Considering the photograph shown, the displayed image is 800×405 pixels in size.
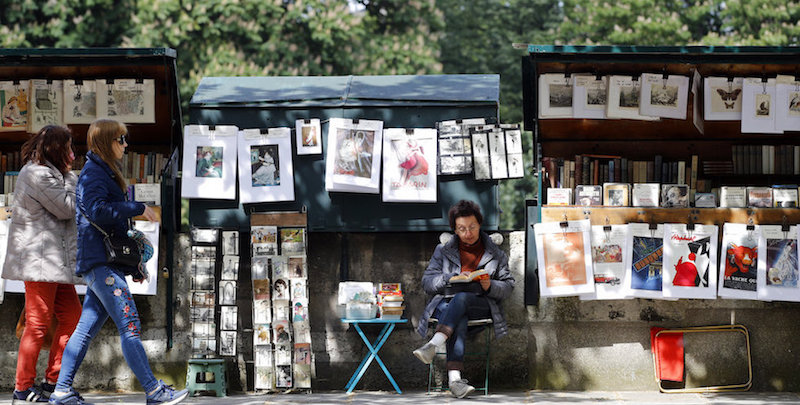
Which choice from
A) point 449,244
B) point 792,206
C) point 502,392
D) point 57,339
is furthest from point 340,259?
point 792,206

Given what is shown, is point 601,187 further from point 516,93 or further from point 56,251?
point 516,93

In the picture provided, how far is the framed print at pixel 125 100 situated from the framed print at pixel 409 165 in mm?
1977

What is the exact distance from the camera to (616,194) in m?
8.91

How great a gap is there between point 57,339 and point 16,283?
1282 millimetres

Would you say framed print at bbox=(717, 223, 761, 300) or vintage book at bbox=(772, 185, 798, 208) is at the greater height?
vintage book at bbox=(772, 185, 798, 208)

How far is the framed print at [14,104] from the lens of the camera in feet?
30.6

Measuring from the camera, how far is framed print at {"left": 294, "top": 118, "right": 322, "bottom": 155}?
354 inches

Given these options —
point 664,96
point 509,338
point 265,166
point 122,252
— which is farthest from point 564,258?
point 122,252

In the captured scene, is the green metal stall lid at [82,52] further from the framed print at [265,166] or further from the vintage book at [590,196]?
the vintage book at [590,196]

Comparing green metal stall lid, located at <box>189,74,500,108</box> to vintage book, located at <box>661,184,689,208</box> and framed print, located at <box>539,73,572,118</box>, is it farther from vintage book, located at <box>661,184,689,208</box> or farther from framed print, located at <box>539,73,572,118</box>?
vintage book, located at <box>661,184,689,208</box>

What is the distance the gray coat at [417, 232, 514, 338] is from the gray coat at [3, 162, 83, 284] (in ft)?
8.41

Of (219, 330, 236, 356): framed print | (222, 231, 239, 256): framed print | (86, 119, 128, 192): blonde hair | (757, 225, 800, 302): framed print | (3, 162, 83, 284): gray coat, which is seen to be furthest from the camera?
(222, 231, 239, 256): framed print

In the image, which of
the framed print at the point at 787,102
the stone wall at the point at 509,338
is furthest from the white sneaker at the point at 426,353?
the framed print at the point at 787,102

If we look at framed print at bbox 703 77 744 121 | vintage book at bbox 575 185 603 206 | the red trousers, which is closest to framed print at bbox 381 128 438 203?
vintage book at bbox 575 185 603 206
